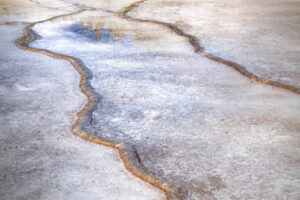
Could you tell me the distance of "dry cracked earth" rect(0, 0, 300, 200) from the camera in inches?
47.3

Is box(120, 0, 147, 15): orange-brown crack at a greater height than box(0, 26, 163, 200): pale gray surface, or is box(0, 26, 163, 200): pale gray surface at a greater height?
box(120, 0, 147, 15): orange-brown crack

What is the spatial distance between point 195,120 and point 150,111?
21 centimetres

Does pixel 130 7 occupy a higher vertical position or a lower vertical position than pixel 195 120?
higher

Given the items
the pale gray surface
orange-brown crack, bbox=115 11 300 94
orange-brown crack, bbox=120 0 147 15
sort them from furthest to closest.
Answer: orange-brown crack, bbox=120 0 147 15, orange-brown crack, bbox=115 11 300 94, the pale gray surface

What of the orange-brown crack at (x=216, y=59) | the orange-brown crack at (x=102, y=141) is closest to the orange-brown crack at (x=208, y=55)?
the orange-brown crack at (x=216, y=59)

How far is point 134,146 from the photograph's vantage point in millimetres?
1405

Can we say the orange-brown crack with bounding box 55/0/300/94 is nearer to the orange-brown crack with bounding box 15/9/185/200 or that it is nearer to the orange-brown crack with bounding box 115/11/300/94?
the orange-brown crack with bounding box 115/11/300/94

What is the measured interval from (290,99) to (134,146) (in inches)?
31.6

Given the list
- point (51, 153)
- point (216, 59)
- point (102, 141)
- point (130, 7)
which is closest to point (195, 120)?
point (102, 141)

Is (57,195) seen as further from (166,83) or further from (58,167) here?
(166,83)

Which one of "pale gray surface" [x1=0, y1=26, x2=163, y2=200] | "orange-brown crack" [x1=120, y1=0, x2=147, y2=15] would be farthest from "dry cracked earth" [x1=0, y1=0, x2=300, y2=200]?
"orange-brown crack" [x1=120, y1=0, x2=147, y2=15]

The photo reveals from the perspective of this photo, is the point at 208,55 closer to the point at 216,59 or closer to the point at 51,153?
the point at 216,59

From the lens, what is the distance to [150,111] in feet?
5.56

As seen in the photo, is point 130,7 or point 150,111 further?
point 130,7
